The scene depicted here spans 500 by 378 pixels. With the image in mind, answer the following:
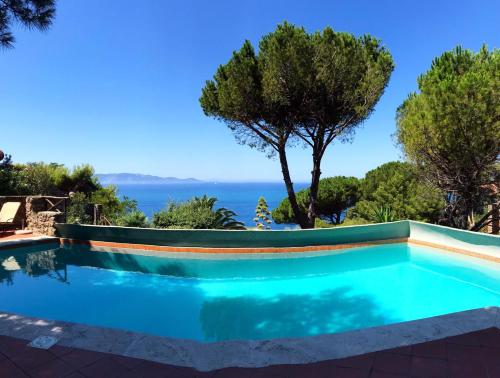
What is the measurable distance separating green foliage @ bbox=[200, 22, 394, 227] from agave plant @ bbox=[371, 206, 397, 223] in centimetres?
264

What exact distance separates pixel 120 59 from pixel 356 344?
18808 millimetres

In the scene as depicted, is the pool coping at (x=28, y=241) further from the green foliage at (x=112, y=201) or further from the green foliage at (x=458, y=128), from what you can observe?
the green foliage at (x=458, y=128)

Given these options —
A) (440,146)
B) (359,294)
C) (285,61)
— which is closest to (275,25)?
(285,61)

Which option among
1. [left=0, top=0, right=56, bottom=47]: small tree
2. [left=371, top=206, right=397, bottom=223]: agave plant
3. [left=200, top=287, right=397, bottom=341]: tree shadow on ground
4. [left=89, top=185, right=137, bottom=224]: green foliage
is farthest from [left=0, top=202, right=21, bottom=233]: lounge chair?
[left=371, top=206, right=397, bottom=223]: agave plant

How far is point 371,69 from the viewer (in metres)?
11.7

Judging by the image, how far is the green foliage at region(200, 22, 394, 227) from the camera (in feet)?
37.8

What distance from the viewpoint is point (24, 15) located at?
5047 millimetres

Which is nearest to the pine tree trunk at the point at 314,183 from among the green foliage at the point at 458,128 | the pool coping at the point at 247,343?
the green foliage at the point at 458,128

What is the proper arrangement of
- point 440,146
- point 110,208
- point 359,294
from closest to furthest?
point 359,294
point 440,146
point 110,208

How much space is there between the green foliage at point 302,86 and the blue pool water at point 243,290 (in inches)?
216

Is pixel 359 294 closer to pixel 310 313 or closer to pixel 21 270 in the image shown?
pixel 310 313

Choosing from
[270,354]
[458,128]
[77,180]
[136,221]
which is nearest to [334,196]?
[458,128]

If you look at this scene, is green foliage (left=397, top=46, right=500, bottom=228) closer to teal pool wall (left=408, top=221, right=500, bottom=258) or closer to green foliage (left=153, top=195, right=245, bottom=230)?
teal pool wall (left=408, top=221, right=500, bottom=258)

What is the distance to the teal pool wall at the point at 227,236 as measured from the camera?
9.75 meters
